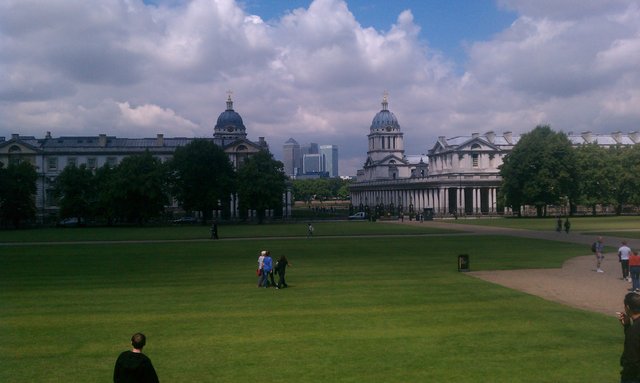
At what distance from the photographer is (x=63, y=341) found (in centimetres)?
1564

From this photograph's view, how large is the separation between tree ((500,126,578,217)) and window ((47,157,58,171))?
282 ft

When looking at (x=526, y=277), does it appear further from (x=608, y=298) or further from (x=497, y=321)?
(x=497, y=321)

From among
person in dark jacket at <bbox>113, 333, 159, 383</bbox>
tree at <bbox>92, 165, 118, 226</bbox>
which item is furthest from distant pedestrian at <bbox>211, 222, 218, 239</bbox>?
person in dark jacket at <bbox>113, 333, 159, 383</bbox>

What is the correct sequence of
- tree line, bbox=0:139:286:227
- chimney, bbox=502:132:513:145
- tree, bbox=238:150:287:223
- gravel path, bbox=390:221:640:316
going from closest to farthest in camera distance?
gravel path, bbox=390:221:640:316 → tree line, bbox=0:139:286:227 → tree, bbox=238:150:287:223 → chimney, bbox=502:132:513:145

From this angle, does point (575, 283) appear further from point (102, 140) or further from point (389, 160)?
point (389, 160)

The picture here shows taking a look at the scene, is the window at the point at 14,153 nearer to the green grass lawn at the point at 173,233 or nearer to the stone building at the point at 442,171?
the green grass lawn at the point at 173,233

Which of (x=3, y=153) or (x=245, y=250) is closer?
(x=245, y=250)

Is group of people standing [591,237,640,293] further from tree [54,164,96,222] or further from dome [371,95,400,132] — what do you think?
dome [371,95,400,132]

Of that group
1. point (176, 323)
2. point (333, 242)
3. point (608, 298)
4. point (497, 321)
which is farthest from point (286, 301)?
point (333, 242)

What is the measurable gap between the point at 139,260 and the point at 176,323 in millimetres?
18805

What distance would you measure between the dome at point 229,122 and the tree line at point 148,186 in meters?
49.9

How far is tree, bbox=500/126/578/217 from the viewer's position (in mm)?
96938

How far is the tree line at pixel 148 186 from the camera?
84.6 m

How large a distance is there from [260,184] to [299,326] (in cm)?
7513
